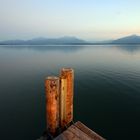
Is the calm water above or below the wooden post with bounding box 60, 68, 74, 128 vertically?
below

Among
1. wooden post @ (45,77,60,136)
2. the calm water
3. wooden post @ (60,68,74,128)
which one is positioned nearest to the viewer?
wooden post @ (45,77,60,136)

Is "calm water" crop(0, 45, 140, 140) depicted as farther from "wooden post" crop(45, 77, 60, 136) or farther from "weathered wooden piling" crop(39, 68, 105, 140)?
"wooden post" crop(45, 77, 60, 136)

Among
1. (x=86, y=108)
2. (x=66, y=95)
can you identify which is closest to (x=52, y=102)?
(x=66, y=95)

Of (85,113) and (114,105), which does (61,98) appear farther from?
(114,105)

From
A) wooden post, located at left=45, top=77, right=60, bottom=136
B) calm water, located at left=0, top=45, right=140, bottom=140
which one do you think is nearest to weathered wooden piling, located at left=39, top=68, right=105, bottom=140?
wooden post, located at left=45, top=77, right=60, bottom=136

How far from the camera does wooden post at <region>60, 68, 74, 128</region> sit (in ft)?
19.0

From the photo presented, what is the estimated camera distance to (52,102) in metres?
5.37

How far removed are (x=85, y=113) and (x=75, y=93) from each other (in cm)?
460

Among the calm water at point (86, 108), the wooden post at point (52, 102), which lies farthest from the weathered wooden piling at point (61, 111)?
the calm water at point (86, 108)

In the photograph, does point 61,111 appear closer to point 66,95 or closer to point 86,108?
point 66,95

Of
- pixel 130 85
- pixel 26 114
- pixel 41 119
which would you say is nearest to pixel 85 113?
pixel 41 119

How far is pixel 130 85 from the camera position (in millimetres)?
20562

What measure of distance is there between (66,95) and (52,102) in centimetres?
77

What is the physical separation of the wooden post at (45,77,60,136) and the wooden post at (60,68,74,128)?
1.25 feet
